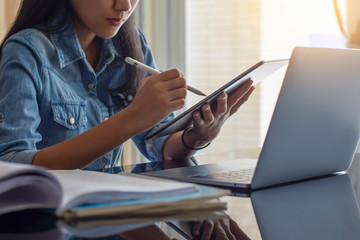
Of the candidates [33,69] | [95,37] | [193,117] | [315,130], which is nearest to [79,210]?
[315,130]

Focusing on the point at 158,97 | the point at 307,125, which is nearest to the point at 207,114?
the point at 158,97

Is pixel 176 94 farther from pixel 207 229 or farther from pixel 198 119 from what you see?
pixel 207 229

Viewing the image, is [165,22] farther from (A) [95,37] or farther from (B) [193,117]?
(B) [193,117]

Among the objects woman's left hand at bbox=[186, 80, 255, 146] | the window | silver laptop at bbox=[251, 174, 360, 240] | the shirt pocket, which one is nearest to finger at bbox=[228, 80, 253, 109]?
woman's left hand at bbox=[186, 80, 255, 146]

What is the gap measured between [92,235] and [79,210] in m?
0.02

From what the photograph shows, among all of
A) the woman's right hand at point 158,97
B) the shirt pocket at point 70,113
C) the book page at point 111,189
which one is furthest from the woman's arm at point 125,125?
the book page at point 111,189

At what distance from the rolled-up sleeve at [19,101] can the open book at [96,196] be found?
40cm

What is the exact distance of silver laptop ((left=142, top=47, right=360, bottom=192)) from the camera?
662 millimetres

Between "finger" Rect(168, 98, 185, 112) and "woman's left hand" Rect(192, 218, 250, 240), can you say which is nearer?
"woman's left hand" Rect(192, 218, 250, 240)

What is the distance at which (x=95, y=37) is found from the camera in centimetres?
131

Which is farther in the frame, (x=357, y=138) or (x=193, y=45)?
(x=193, y=45)

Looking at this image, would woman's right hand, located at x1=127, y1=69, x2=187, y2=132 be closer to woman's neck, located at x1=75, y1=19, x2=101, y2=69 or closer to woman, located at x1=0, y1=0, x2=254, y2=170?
woman, located at x1=0, y1=0, x2=254, y2=170

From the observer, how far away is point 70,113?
1150 mm

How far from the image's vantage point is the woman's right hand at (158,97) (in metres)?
0.89
